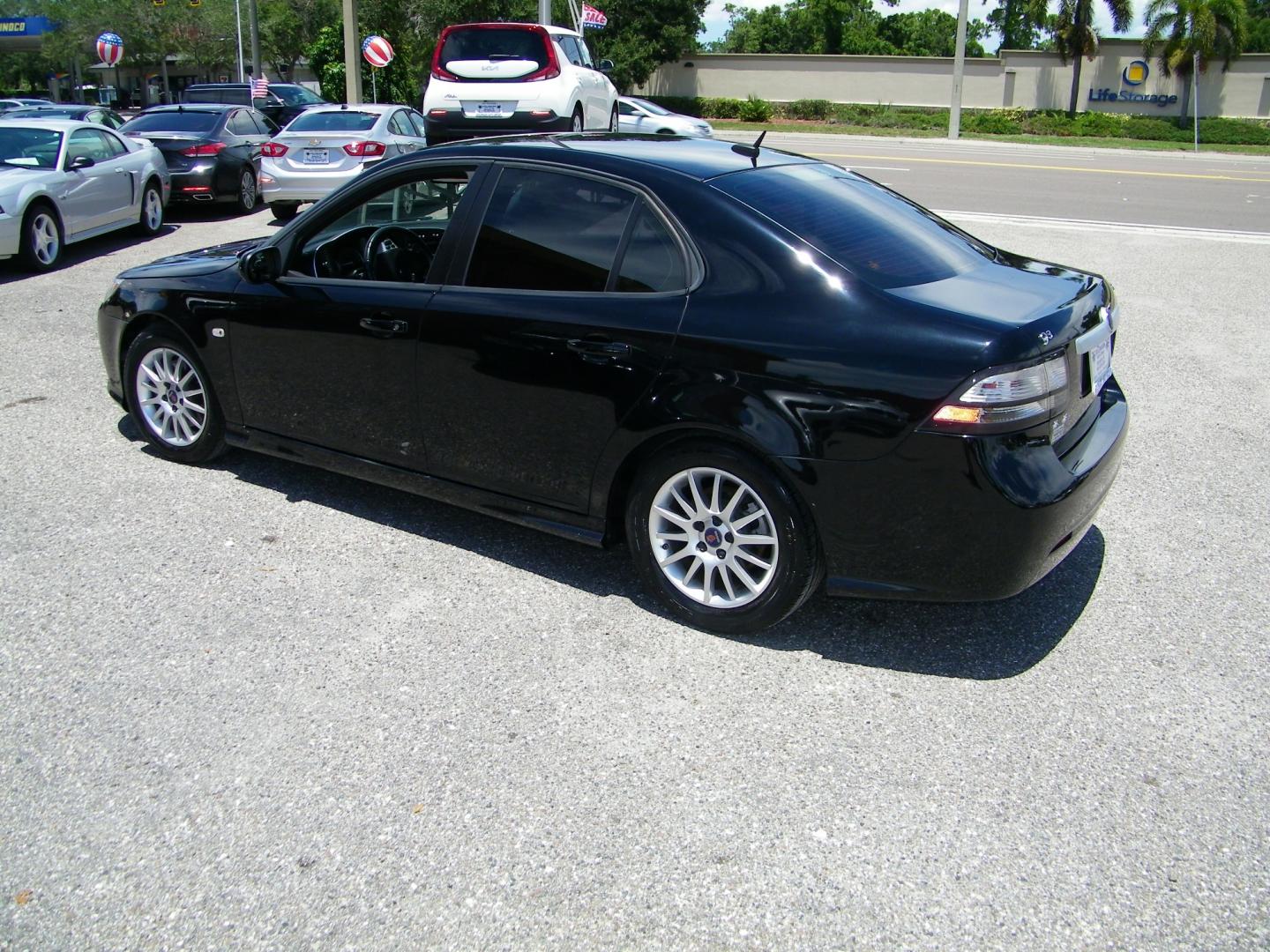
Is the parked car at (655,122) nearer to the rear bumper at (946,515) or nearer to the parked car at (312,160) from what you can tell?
A: the parked car at (312,160)

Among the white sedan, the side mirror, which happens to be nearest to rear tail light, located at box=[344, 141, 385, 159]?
the white sedan

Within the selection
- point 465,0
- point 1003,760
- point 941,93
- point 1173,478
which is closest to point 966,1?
point 941,93

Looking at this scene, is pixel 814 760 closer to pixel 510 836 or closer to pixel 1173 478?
pixel 510 836

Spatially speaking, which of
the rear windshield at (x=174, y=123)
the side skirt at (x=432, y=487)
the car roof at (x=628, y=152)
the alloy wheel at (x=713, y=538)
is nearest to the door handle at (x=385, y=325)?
the side skirt at (x=432, y=487)

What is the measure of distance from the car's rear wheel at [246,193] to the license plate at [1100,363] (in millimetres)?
13368

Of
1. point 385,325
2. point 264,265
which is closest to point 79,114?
point 264,265

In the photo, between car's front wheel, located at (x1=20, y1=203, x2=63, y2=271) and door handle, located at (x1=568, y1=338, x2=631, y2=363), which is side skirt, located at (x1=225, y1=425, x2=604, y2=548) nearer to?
door handle, located at (x1=568, y1=338, x2=631, y2=363)

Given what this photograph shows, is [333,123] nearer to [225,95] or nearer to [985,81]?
[225,95]

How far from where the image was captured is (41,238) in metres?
11.0

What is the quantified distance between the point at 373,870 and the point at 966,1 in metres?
44.9

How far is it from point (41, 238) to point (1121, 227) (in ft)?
41.8

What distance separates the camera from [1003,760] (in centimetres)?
328

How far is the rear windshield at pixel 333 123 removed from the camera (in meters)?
14.0

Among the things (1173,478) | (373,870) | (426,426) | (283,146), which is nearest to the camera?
(373,870)
